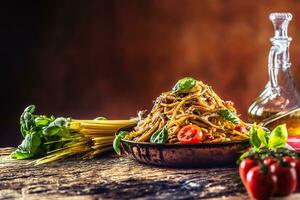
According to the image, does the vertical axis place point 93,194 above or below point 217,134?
below

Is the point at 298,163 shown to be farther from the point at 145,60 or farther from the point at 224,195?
the point at 145,60

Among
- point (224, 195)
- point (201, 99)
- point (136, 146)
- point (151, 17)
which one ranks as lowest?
point (224, 195)

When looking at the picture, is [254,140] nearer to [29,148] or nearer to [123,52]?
[29,148]

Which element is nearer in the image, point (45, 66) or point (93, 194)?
point (93, 194)

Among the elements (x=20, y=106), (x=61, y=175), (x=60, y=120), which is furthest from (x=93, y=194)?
(x=20, y=106)

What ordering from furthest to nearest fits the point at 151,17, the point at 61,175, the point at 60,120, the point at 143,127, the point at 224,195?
the point at 151,17 < the point at 60,120 < the point at 143,127 < the point at 61,175 < the point at 224,195

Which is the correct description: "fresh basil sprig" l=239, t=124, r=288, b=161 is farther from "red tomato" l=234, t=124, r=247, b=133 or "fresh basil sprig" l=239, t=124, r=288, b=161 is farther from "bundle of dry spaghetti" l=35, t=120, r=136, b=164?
"bundle of dry spaghetti" l=35, t=120, r=136, b=164

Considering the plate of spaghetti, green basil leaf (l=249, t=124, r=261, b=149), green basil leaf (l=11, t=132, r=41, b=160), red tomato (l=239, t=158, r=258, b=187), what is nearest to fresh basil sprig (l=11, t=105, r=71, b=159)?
green basil leaf (l=11, t=132, r=41, b=160)
